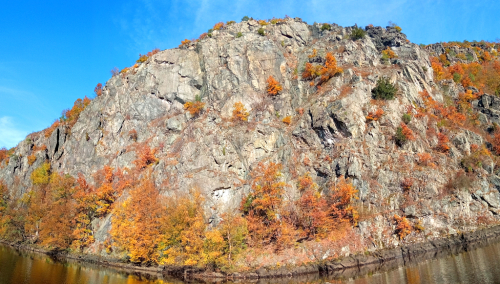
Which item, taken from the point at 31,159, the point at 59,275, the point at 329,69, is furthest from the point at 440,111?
the point at 31,159

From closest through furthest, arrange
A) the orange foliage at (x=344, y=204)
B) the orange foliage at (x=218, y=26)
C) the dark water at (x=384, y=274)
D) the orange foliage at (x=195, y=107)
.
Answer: the dark water at (x=384, y=274), the orange foliage at (x=344, y=204), the orange foliage at (x=195, y=107), the orange foliage at (x=218, y=26)

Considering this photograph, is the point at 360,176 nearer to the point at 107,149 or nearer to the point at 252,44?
the point at 252,44

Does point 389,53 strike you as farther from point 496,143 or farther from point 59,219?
point 59,219

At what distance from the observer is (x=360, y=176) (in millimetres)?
51875

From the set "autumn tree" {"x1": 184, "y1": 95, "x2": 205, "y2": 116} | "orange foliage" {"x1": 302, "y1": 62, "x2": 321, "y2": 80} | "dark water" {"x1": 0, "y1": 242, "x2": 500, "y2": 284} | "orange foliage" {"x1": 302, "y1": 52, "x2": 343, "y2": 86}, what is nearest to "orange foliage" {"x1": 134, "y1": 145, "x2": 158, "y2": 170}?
"autumn tree" {"x1": 184, "y1": 95, "x2": 205, "y2": 116}

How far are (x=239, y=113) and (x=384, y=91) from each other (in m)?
31.8

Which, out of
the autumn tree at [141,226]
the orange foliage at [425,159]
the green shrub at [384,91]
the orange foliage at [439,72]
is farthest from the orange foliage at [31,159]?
the orange foliage at [439,72]

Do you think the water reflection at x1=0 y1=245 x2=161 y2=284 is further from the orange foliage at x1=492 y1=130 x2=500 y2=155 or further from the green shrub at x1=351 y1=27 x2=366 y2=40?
the green shrub at x1=351 y1=27 x2=366 y2=40

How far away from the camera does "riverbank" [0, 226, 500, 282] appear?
40562mm

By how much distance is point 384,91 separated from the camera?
204 feet

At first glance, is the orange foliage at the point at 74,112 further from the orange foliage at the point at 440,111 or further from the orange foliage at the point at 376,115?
the orange foliage at the point at 440,111

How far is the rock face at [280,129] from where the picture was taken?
169 feet

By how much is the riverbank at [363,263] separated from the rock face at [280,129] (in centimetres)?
236

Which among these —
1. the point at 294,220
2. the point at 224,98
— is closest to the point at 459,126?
the point at 294,220
